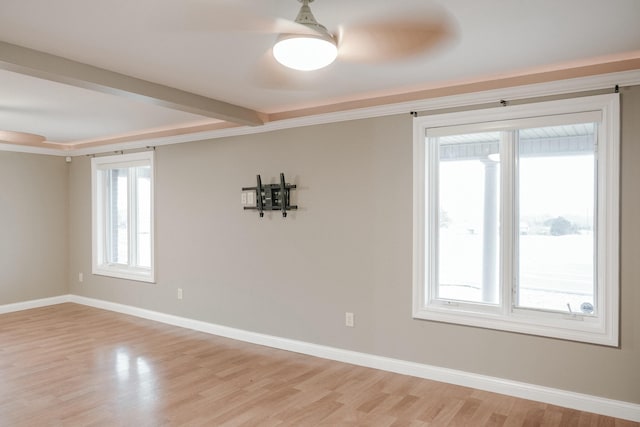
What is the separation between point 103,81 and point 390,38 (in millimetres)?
1959

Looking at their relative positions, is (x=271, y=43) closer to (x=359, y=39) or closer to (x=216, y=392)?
(x=359, y=39)

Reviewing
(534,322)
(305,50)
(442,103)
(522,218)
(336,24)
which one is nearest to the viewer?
(305,50)

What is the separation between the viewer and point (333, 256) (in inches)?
169

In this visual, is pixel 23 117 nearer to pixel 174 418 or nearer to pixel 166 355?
pixel 166 355

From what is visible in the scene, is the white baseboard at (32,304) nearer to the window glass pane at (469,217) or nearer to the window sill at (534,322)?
the window sill at (534,322)

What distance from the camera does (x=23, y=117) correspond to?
4746 mm

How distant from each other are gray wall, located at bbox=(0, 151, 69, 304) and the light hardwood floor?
185cm

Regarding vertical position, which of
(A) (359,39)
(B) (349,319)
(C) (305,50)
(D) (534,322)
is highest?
(A) (359,39)

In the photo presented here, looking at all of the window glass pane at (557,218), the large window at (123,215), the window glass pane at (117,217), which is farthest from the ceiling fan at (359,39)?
the window glass pane at (117,217)

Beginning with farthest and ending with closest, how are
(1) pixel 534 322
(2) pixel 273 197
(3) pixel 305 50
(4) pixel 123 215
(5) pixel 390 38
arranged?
(4) pixel 123 215 → (2) pixel 273 197 → (1) pixel 534 322 → (5) pixel 390 38 → (3) pixel 305 50

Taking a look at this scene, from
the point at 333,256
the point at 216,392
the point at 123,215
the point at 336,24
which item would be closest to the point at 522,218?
the point at 333,256

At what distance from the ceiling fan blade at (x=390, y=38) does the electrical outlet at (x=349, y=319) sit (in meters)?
2.28

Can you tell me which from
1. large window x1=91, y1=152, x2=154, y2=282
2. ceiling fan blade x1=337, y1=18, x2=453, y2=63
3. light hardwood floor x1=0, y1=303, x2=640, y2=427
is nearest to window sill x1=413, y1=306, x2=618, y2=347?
light hardwood floor x1=0, y1=303, x2=640, y2=427

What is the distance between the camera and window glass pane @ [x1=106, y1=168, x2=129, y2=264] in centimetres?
641
